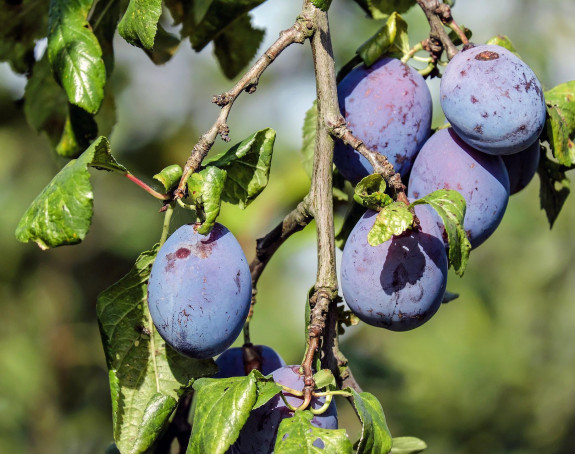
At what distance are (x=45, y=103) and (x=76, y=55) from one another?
1.07 feet

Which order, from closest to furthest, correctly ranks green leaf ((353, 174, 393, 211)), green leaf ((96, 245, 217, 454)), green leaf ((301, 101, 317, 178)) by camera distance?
green leaf ((353, 174, 393, 211)) < green leaf ((96, 245, 217, 454)) < green leaf ((301, 101, 317, 178))

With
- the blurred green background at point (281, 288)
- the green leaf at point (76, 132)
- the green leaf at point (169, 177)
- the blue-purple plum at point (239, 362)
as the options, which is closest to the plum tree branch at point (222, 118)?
the green leaf at point (169, 177)

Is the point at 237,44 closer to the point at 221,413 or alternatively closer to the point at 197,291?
the point at 197,291

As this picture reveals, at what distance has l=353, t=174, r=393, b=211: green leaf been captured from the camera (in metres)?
0.86

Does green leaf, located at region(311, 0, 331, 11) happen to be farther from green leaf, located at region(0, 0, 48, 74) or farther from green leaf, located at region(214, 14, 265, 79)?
green leaf, located at region(0, 0, 48, 74)

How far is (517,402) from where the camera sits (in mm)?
3898

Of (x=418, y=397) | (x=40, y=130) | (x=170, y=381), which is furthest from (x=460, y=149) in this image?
(x=418, y=397)

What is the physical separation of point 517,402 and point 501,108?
3.29 meters

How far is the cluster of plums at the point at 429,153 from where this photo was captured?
0.89m

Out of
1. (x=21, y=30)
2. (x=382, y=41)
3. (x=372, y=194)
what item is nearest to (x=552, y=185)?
(x=382, y=41)

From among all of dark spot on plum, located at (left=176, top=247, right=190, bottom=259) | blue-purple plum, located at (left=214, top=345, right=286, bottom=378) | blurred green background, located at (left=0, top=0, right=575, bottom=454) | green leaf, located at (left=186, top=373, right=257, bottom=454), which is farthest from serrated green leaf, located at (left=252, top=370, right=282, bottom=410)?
blurred green background, located at (left=0, top=0, right=575, bottom=454)

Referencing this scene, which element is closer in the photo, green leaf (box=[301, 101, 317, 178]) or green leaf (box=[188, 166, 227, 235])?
green leaf (box=[188, 166, 227, 235])

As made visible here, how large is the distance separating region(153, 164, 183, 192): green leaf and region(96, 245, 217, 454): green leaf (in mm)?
115

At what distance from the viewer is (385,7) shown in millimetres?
1278
